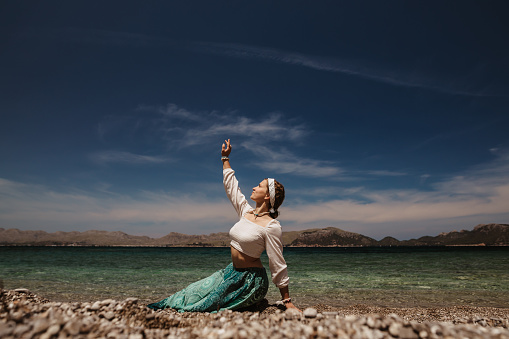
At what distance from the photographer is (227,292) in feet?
13.4

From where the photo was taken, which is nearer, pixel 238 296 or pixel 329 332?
pixel 329 332

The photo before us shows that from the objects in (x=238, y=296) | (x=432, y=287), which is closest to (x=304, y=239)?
(x=432, y=287)

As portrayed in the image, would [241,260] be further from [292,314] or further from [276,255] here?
[292,314]

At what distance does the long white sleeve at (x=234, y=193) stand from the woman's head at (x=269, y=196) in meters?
0.31

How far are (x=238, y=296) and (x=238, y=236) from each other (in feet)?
3.12

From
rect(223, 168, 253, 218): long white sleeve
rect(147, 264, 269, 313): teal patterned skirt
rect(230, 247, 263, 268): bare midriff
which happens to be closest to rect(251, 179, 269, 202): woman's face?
rect(223, 168, 253, 218): long white sleeve

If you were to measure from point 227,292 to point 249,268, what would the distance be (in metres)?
0.48

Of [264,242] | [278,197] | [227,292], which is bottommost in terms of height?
[227,292]

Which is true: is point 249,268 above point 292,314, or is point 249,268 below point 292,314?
above

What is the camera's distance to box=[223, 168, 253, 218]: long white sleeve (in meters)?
4.50

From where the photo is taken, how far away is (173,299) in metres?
4.33

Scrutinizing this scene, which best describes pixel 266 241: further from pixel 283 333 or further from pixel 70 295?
pixel 70 295

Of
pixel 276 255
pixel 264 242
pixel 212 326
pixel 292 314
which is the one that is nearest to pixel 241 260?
pixel 264 242

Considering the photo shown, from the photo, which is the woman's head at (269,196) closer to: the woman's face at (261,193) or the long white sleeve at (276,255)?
the woman's face at (261,193)
